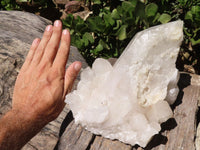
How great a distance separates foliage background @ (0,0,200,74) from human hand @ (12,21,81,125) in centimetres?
70

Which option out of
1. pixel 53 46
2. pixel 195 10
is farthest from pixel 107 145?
pixel 195 10

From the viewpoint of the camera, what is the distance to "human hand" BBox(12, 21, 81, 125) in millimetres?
1873

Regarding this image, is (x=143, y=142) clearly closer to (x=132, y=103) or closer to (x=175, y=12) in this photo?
(x=132, y=103)

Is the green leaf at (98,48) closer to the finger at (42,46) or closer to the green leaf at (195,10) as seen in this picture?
the finger at (42,46)

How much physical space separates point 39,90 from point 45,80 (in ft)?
0.32

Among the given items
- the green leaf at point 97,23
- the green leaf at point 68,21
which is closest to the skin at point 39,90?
the green leaf at point 97,23

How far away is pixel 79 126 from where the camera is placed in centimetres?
179

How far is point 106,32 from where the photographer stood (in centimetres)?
268

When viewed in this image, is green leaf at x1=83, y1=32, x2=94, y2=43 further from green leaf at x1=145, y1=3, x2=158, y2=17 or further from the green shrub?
green leaf at x1=145, y1=3, x2=158, y2=17

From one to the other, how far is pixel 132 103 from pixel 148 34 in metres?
0.49

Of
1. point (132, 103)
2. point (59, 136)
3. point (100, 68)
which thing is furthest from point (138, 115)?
point (59, 136)

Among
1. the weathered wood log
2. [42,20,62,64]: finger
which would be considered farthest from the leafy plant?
[42,20,62,64]: finger

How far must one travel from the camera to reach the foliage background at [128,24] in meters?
2.39

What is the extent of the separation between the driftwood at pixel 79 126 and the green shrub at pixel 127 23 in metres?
0.42
